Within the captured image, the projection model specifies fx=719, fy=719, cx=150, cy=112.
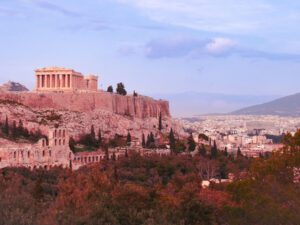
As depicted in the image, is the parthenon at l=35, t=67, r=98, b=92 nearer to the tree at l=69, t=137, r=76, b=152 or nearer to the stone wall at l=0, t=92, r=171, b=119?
the stone wall at l=0, t=92, r=171, b=119

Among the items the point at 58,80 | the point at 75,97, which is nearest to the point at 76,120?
the point at 75,97

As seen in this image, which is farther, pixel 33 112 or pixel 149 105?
pixel 149 105

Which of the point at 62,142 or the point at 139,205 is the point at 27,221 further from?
the point at 62,142

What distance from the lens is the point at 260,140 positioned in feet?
421

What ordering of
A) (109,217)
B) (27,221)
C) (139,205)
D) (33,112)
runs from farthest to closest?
(33,112) → (139,205) → (109,217) → (27,221)

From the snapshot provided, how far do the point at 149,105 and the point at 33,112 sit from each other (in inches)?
767

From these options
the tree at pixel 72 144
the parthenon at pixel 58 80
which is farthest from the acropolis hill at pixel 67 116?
the tree at pixel 72 144

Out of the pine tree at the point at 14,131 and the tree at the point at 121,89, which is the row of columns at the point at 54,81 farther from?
the pine tree at the point at 14,131

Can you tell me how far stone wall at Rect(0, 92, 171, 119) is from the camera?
77.1 meters

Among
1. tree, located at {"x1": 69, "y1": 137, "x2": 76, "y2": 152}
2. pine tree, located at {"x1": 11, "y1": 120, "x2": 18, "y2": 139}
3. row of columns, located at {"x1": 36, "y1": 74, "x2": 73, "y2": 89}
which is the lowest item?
tree, located at {"x1": 69, "y1": 137, "x2": 76, "y2": 152}

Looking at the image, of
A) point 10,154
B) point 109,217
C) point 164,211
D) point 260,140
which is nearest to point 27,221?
point 109,217

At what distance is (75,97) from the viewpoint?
79.0 m

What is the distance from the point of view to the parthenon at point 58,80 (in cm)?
8212

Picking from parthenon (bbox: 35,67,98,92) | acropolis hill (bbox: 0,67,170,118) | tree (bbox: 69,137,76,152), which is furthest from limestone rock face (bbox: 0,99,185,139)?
parthenon (bbox: 35,67,98,92)
